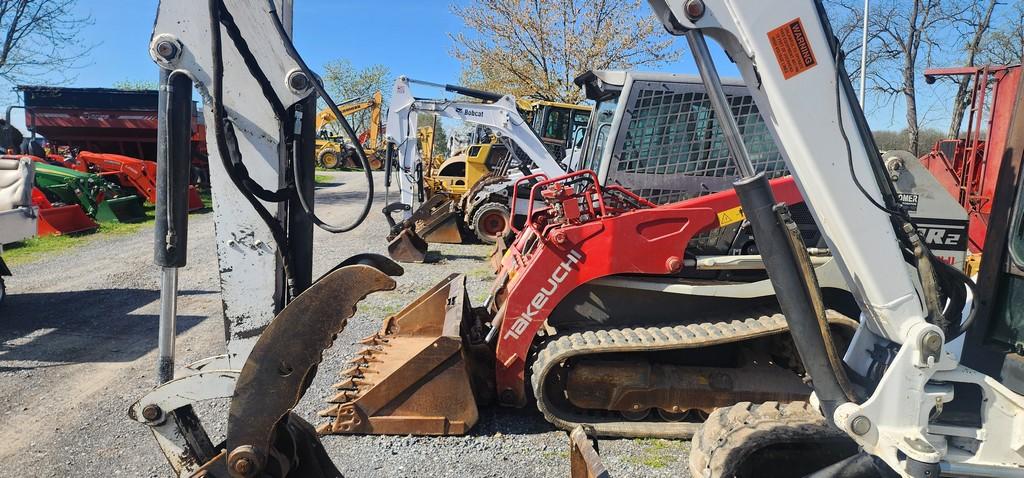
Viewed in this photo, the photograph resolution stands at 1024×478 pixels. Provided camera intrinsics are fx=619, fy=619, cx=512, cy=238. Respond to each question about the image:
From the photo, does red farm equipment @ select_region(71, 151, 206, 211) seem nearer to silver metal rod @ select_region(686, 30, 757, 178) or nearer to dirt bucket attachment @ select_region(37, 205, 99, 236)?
dirt bucket attachment @ select_region(37, 205, 99, 236)

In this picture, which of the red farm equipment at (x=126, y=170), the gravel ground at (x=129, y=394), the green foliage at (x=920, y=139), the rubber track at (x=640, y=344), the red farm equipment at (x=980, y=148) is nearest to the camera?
the gravel ground at (x=129, y=394)

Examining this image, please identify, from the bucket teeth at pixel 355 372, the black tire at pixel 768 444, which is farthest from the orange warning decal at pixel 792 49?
the bucket teeth at pixel 355 372

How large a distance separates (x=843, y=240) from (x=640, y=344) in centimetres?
181

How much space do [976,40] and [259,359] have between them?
2025 centimetres

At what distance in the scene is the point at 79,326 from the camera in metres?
6.01

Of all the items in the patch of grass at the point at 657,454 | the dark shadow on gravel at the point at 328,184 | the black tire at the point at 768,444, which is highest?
the black tire at the point at 768,444

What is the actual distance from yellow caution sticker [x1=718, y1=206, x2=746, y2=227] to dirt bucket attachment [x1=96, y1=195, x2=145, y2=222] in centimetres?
1271

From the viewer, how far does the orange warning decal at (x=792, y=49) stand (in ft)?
6.26

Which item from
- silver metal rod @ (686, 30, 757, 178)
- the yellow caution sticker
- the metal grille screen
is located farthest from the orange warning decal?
the metal grille screen

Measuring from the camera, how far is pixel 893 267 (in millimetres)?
2016

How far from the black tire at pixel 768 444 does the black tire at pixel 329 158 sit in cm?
3232

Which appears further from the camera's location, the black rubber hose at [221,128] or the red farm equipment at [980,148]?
the red farm equipment at [980,148]

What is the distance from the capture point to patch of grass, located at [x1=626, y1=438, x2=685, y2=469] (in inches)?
138

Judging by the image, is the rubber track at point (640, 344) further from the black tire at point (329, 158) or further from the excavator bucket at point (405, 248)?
the black tire at point (329, 158)
